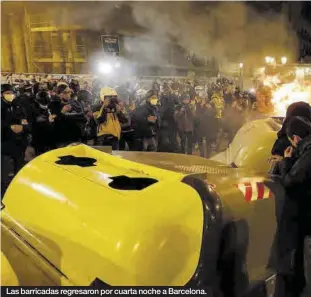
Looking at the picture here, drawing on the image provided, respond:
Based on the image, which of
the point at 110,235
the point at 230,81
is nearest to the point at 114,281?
the point at 110,235

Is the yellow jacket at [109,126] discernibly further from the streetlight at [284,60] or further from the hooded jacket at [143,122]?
the streetlight at [284,60]

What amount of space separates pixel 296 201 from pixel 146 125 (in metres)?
4.48

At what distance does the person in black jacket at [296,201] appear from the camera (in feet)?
6.99

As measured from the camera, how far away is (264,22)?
9922 mm

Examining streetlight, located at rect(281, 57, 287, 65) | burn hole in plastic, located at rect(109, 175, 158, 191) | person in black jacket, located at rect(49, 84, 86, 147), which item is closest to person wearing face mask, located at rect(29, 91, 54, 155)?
person in black jacket, located at rect(49, 84, 86, 147)

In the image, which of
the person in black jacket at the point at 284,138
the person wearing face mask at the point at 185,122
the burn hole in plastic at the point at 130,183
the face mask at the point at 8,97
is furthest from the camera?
the person wearing face mask at the point at 185,122

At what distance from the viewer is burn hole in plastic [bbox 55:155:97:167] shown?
2.46 meters

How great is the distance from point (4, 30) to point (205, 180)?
13140mm

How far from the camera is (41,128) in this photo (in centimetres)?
590

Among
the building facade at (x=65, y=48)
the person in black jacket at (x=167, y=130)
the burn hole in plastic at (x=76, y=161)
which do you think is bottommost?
the person in black jacket at (x=167, y=130)

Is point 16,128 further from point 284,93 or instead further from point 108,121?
point 284,93

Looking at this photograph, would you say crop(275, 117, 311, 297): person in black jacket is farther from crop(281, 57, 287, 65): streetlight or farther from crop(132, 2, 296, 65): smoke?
crop(281, 57, 287, 65): streetlight

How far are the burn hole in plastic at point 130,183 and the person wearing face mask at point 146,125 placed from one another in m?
4.32

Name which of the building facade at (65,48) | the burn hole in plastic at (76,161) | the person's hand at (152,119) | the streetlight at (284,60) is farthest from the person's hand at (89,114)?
the streetlight at (284,60)
